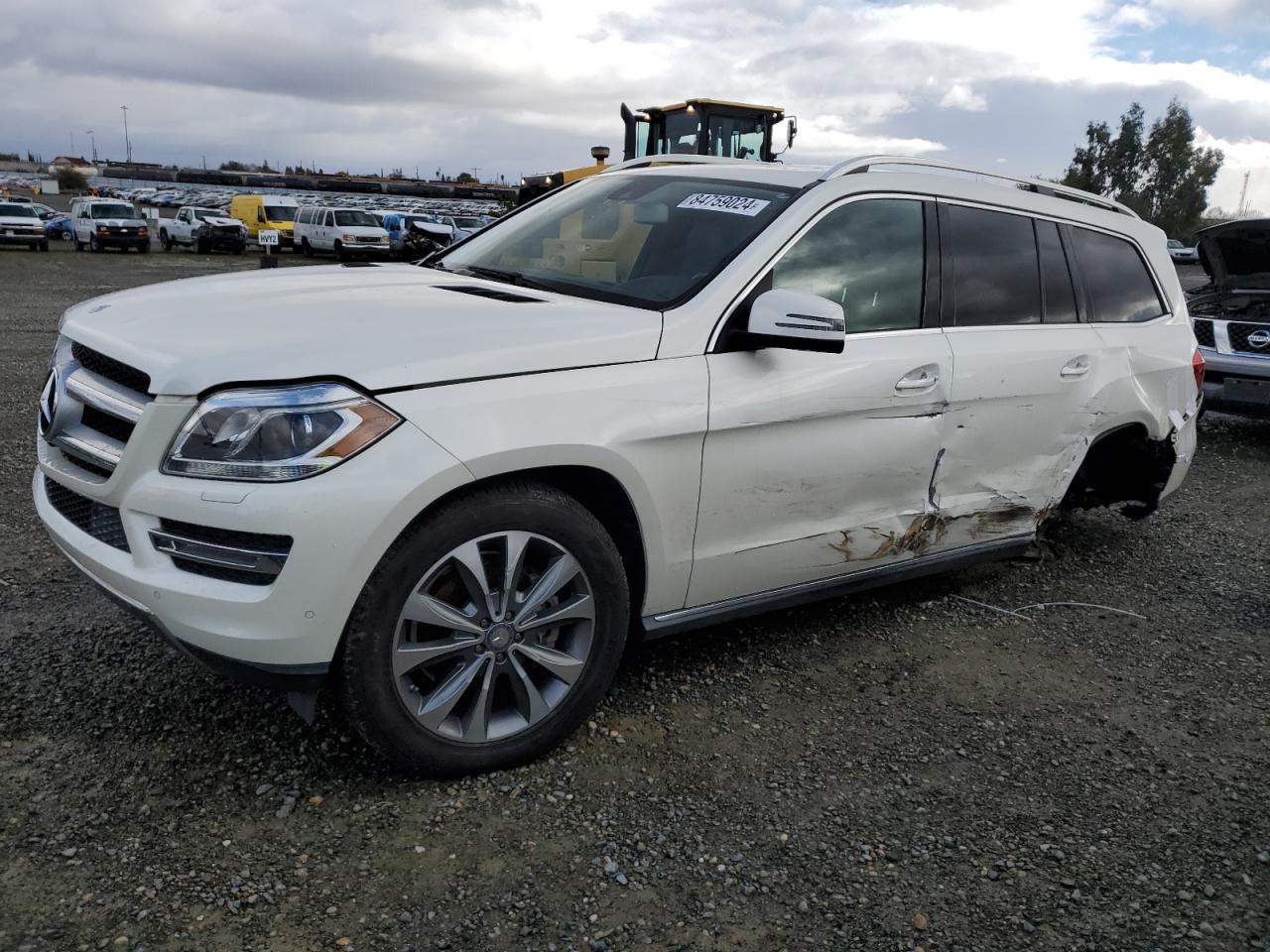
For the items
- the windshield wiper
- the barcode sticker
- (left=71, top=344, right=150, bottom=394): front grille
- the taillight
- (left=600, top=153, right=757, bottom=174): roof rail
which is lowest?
the taillight

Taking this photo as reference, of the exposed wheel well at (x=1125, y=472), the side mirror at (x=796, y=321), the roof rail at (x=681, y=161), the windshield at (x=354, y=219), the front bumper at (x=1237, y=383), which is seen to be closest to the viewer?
the side mirror at (x=796, y=321)

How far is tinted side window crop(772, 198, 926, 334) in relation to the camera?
3383 mm

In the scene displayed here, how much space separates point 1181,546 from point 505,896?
4516 mm

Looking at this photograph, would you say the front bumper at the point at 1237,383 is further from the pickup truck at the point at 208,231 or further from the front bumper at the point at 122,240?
the front bumper at the point at 122,240

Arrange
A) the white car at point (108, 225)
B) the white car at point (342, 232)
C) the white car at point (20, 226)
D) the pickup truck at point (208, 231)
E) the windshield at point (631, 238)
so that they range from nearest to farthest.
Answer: the windshield at point (631, 238)
the white car at point (342, 232)
the white car at point (20, 226)
the white car at point (108, 225)
the pickup truck at point (208, 231)

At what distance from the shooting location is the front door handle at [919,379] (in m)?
3.51

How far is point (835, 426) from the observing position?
3.36 meters

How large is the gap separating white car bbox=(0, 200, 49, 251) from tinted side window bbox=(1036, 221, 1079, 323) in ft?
114

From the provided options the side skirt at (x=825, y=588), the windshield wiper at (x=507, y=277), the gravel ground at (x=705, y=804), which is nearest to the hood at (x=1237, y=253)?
the gravel ground at (x=705, y=804)

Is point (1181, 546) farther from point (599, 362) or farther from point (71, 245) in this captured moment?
point (71, 245)

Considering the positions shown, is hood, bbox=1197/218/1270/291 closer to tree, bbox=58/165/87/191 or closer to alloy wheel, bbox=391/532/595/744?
alloy wheel, bbox=391/532/595/744

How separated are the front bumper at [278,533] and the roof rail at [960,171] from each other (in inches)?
74.2

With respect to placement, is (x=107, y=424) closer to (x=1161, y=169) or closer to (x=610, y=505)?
(x=610, y=505)

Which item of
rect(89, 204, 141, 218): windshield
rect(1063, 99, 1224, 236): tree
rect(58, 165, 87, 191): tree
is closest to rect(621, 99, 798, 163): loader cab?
rect(89, 204, 141, 218): windshield
